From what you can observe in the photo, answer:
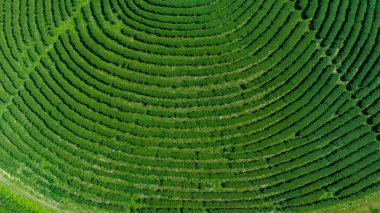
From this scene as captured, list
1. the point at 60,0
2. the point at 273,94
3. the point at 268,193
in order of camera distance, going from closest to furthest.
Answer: the point at 268,193, the point at 273,94, the point at 60,0

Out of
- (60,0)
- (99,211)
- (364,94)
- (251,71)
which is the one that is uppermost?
(60,0)

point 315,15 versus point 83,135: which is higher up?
point 315,15

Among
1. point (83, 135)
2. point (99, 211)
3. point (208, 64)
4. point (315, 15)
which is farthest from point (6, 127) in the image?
point (315, 15)

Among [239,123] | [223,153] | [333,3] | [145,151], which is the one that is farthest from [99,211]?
[333,3]

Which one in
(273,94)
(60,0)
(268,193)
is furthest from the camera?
(60,0)

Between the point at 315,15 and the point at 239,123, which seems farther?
the point at 315,15

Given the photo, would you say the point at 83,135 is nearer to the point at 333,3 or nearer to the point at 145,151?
the point at 145,151
